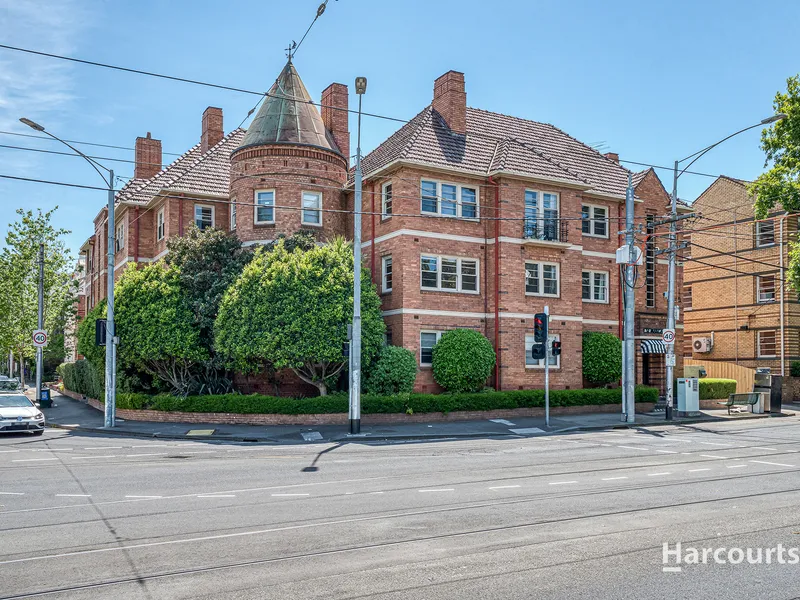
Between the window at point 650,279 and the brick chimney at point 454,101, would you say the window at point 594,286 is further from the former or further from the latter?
the brick chimney at point 454,101

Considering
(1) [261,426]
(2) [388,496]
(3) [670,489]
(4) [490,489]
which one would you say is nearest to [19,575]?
(2) [388,496]

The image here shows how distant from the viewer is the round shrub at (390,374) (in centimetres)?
2520

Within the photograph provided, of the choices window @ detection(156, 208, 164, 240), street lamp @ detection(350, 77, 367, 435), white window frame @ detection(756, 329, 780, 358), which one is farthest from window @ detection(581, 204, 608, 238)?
window @ detection(156, 208, 164, 240)

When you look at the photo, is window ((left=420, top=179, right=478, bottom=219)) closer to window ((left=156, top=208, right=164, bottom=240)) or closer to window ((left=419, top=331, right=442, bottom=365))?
window ((left=419, top=331, right=442, bottom=365))

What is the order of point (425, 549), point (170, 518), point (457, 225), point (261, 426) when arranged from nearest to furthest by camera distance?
point (425, 549) → point (170, 518) → point (261, 426) → point (457, 225)

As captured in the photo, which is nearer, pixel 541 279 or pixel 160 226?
pixel 541 279

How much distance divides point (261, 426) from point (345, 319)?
438cm

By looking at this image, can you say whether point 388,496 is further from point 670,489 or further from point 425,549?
point 670,489

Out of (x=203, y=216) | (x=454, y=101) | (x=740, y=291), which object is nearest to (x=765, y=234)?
(x=740, y=291)

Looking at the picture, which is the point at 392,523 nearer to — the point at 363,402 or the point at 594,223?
the point at 363,402

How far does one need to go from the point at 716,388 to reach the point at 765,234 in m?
11.8

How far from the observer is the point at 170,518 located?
10.1m

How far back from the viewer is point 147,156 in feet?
130

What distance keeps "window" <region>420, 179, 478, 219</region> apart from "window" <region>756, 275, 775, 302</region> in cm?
2027
